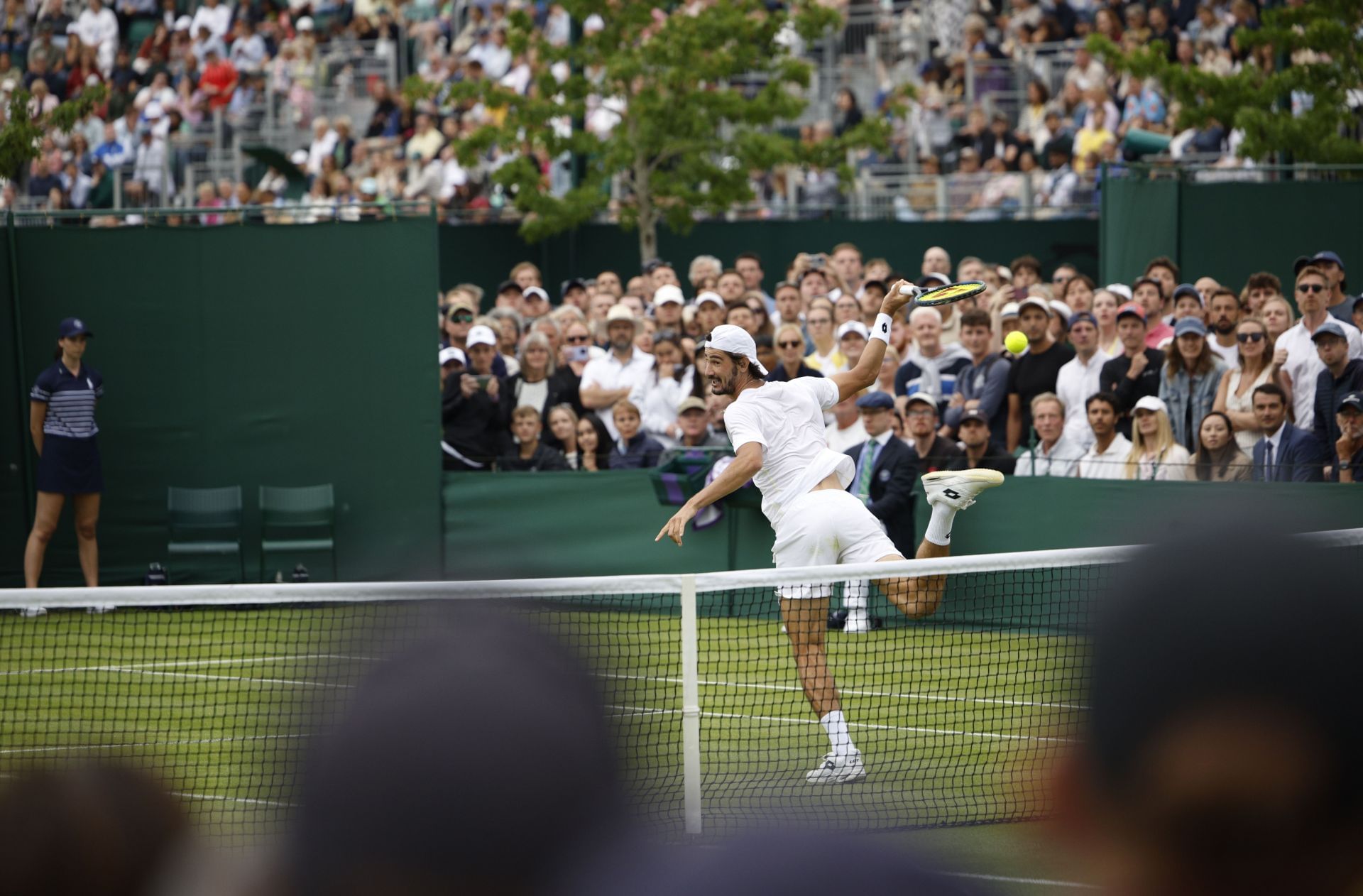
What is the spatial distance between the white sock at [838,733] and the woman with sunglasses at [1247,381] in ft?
15.1

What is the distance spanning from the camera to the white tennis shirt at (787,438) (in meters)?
8.16

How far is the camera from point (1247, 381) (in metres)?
11.3

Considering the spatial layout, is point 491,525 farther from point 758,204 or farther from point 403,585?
point 403,585

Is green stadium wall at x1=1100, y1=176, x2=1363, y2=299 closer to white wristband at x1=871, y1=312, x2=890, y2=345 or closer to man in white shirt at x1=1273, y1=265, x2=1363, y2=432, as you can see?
man in white shirt at x1=1273, y1=265, x2=1363, y2=432

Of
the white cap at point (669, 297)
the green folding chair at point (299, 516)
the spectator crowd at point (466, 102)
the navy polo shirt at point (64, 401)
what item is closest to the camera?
the navy polo shirt at point (64, 401)

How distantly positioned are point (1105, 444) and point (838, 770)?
470cm

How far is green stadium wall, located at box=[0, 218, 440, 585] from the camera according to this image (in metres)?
13.4

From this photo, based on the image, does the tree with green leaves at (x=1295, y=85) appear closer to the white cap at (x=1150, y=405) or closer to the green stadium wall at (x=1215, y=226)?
the green stadium wall at (x=1215, y=226)

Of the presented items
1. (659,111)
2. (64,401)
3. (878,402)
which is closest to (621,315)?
(878,402)

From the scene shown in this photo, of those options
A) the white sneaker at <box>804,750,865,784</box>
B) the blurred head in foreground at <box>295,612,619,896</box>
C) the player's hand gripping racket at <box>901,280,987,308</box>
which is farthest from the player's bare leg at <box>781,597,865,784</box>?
the blurred head in foreground at <box>295,612,619,896</box>

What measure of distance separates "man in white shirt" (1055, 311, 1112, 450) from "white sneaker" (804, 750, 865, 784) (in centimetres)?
478

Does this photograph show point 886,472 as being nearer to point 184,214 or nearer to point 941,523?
point 941,523

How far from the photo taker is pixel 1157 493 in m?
11.1

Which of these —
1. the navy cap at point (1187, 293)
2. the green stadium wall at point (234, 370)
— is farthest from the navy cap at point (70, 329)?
the navy cap at point (1187, 293)
